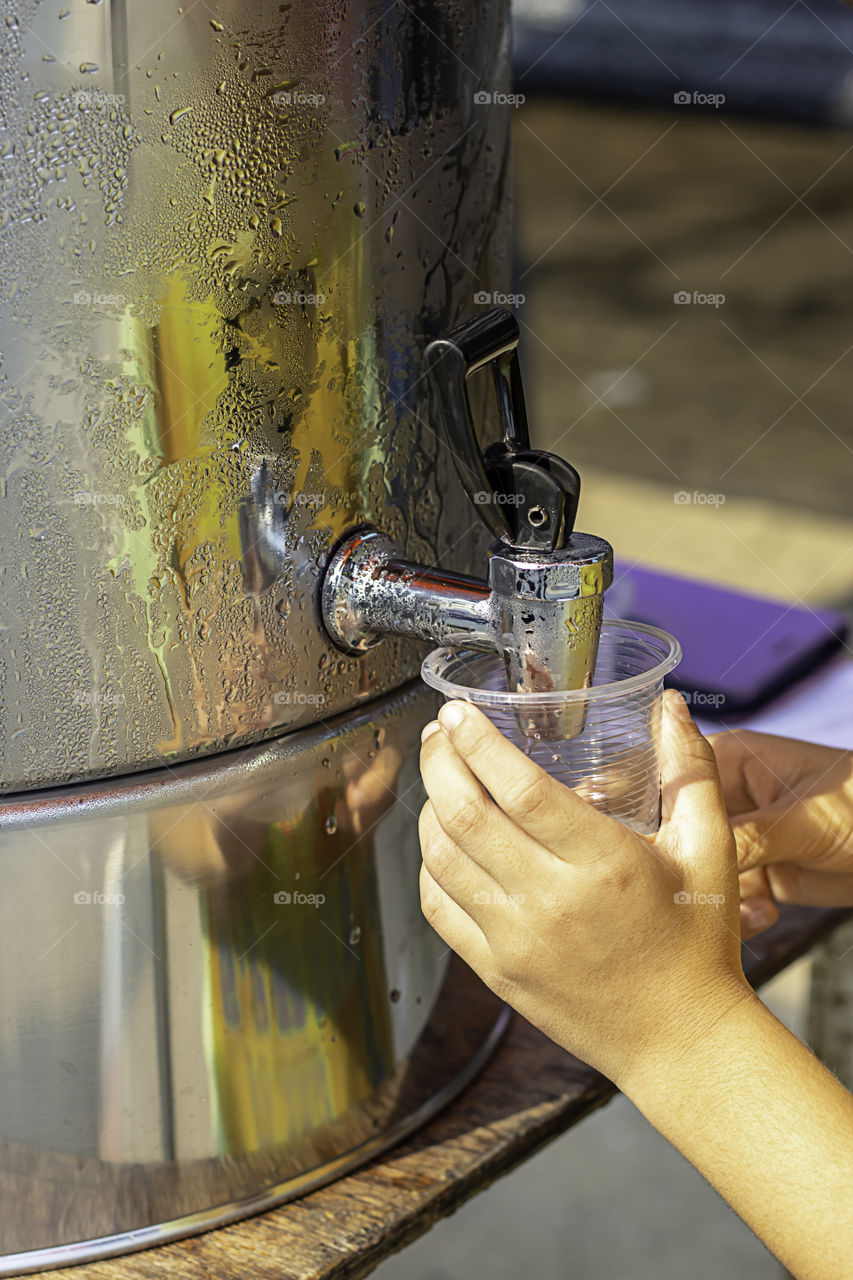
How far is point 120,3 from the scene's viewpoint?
1.80 ft

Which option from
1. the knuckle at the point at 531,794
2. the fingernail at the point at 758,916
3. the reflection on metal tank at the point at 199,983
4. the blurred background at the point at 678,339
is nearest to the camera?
the knuckle at the point at 531,794

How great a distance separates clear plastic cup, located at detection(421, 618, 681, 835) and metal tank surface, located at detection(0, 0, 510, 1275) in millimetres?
106

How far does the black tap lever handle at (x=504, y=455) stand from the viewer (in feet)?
1.93

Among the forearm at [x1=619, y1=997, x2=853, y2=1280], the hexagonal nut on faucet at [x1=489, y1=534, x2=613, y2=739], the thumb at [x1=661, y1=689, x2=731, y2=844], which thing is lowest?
the forearm at [x1=619, y1=997, x2=853, y2=1280]

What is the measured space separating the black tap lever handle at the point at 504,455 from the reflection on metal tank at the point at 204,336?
0.20 ft

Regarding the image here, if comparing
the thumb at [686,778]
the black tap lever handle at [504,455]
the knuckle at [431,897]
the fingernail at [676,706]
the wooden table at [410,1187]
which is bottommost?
the wooden table at [410,1187]

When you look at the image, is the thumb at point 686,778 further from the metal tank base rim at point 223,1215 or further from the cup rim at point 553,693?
the metal tank base rim at point 223,1215

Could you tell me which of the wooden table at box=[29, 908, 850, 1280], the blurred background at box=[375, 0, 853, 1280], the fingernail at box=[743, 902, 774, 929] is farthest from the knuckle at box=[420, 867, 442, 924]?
the blurred background at box=[375, 0, 853, 1280]

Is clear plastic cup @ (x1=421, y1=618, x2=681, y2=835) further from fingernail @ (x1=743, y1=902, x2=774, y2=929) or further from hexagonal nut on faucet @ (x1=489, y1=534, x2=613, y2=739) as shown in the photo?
fingernail @ (x1=743, y1=902, x2=774, y2=929)

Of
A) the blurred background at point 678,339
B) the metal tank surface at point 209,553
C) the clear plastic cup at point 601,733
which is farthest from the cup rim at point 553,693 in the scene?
the blurred background at point 678,339

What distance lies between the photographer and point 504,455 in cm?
61

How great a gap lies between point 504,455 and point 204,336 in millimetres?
139

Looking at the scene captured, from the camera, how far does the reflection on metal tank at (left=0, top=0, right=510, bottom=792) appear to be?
22.0 inches

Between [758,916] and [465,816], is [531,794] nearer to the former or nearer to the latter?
[465,816]
